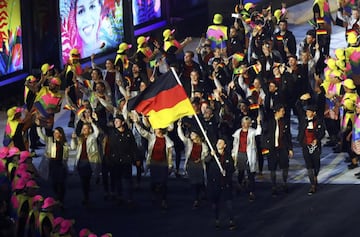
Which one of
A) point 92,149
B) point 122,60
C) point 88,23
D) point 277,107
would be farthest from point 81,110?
point 88,23

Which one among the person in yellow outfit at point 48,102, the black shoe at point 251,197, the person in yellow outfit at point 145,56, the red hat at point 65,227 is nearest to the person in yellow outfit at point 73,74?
the person in yellow outfit at point 145,56

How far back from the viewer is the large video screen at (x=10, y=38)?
86.4ft

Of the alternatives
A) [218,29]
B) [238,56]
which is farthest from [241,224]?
[218,29]

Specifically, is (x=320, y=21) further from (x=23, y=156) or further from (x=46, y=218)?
(x=46, y=218)

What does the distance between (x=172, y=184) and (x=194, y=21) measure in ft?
45.6

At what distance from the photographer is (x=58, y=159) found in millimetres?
19625

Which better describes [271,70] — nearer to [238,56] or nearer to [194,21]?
[238,56]

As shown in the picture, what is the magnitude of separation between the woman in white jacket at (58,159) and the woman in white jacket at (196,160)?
87.7 inches

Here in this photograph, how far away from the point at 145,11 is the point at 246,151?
12913mm

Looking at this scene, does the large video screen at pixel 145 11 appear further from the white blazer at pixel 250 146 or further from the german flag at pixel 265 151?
the white blazer at pixel 250 146

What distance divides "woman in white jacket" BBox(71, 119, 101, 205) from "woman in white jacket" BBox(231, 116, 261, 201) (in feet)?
8.47

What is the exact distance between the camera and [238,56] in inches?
1015

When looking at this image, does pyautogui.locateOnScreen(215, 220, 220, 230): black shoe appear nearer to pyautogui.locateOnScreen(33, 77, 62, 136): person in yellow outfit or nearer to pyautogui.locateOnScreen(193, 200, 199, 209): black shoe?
pyautogui.locateOnScreen(193, 200, 199, 209): black shoe

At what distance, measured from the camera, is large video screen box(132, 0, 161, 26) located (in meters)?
31.9
